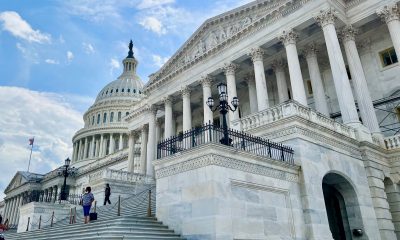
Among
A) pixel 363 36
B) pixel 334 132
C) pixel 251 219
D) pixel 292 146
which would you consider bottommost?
pixel 251 219

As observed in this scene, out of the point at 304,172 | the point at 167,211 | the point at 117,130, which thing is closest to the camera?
the point at 167,211

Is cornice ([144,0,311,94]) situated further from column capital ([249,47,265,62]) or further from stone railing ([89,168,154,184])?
stone railing ([89,168,154,184])

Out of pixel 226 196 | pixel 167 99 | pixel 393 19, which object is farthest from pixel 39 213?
pixel 393 19

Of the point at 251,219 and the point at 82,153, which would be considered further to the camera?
the point at 82,153

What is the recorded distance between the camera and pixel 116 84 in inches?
4439

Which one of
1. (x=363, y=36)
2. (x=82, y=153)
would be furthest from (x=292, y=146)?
(x=82, y=153)

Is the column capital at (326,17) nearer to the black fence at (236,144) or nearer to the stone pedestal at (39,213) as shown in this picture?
the black fence at (236,144)

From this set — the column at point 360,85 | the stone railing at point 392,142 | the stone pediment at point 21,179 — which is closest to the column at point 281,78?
the column at point 360,85

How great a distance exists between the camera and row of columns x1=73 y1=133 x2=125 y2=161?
94625 mm

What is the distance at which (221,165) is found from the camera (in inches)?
479

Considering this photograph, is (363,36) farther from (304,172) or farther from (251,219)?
(251,219)

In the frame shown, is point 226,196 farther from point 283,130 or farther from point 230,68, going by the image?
point 230,68

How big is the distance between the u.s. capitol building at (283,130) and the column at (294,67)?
0.09m

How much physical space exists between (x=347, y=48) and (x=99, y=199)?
23.4 metres
